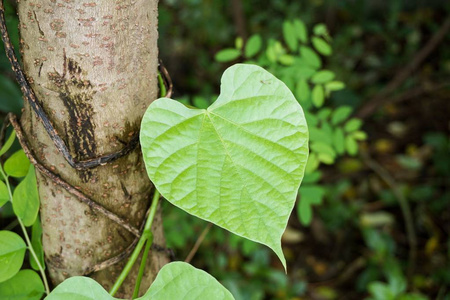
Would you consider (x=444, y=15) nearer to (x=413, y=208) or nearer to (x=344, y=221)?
(x=413, y=208)

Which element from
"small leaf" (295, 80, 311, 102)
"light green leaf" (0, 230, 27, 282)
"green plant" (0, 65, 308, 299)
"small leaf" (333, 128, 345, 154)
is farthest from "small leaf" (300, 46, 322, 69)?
"light green leaf" (0, 230, 27, 282)

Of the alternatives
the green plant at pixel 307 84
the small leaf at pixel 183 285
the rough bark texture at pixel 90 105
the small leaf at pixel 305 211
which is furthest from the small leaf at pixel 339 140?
the small leaf at pixel 183 285

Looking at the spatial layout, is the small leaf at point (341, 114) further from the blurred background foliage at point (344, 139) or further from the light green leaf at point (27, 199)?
the light green leaf at point (27, 199)

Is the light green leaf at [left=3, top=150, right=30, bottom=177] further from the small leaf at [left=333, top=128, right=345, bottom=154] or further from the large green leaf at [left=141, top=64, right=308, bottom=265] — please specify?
the small leaf at [left=333, top=128, right=345, bottom=154]

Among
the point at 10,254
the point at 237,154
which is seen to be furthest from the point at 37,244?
the point at 237,154

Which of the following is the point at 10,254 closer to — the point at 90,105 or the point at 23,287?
the point at 23,287

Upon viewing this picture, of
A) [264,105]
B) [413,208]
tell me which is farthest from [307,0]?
[264,105]
